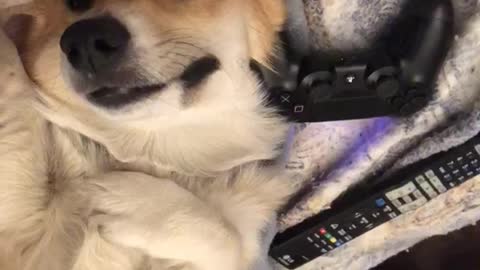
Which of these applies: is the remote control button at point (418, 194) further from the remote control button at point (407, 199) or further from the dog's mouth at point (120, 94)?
the dog's mouth at point (120, 94)

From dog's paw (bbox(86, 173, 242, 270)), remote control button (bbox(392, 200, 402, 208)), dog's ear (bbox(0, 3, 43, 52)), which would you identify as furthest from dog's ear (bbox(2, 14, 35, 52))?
remote control button (bbox(392, 200, 402, 208))

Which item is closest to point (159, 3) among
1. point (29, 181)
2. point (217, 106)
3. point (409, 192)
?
point (217, 106)

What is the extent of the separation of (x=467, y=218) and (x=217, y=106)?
0.57 m

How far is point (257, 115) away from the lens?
1463 millimetres

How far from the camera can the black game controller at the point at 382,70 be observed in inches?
52.4

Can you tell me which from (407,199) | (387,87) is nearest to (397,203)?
(407,199)

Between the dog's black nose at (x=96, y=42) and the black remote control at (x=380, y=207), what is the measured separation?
1.82ft

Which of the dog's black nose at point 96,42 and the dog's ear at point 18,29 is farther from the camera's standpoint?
the dog's ear at point 18,29

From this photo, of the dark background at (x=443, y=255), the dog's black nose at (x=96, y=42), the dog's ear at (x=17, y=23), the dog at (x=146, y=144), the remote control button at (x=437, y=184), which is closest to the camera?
the dog's black nose at (x=96, y=42)

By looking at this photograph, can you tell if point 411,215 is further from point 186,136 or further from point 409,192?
point 186,136

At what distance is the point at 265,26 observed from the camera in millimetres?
1324

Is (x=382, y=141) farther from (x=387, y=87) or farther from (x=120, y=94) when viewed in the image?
(x=120, y=94)

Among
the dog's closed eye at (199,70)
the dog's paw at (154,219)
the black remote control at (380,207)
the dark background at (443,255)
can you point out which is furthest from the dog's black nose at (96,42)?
the dark background at (443,255)

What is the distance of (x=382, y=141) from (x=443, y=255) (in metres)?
0.45
